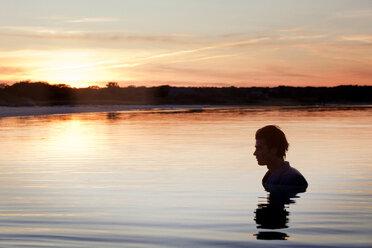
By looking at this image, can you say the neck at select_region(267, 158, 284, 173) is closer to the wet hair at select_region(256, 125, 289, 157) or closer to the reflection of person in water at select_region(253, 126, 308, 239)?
the reflection of person in water at select_region(253, 126, 308, 239)

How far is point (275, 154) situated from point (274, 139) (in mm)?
268

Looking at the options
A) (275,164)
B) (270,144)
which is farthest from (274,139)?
(275,164)

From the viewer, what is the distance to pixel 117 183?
11.6m

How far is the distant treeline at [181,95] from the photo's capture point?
328 ft

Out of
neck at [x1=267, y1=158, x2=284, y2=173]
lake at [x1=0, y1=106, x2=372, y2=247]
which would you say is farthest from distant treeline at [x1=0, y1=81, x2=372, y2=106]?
neck at [x1=267, y1=158, x2=284, y2=173]

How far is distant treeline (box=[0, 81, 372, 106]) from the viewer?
10012 centimetres

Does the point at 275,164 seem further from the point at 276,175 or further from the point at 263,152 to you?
the point at 263,152

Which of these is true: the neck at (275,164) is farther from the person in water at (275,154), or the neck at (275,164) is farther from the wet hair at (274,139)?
the wet hair at (274,139)

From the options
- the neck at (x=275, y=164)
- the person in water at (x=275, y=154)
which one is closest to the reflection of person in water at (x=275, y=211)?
the person in water at (x=275, y=154)

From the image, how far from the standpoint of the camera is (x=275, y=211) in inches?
338

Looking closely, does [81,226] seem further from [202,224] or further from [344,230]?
[344,230]

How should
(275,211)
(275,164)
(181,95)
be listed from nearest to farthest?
(275,211), (275,164), (181,95)

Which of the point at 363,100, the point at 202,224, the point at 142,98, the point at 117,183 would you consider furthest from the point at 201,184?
the point at 363,100

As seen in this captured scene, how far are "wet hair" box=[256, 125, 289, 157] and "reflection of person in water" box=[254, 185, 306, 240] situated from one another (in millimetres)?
668
